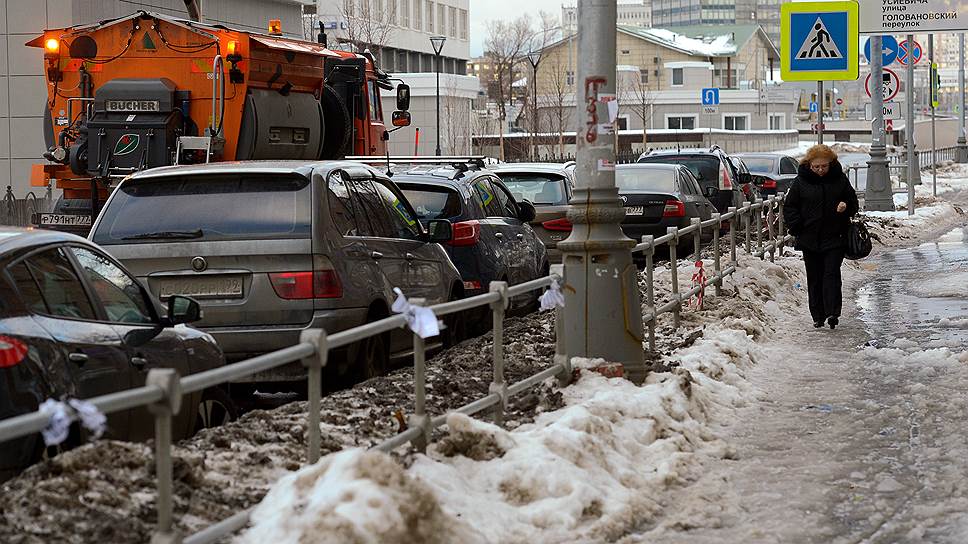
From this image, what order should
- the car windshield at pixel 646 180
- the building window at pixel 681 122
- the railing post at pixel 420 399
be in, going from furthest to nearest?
1. the building window at pixel 681 122
2. the car windshield at pixel 646 180
3. the railing post at pixel 420 399

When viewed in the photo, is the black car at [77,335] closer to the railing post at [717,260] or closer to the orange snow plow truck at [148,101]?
the railing post at [717,260]

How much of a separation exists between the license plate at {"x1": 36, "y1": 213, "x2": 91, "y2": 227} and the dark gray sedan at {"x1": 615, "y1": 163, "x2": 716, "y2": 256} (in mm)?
7123

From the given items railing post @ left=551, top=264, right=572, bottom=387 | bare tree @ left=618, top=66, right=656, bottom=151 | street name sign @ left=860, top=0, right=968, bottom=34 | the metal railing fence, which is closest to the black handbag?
the metal railing fence

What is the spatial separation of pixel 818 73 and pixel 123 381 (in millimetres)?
17209

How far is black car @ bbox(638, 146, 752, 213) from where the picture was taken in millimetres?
26062

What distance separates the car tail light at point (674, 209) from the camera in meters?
21.2

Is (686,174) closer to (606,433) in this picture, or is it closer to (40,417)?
(606,433)

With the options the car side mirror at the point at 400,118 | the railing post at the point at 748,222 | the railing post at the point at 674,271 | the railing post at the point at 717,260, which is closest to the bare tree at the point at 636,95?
the car side mirror at the point at 400,118

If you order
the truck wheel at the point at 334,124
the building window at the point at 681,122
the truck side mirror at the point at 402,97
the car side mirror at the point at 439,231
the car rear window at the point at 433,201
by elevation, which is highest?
the building window at the point at 681,122

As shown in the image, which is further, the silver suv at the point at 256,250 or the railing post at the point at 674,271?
the railing post at the point at 674,271

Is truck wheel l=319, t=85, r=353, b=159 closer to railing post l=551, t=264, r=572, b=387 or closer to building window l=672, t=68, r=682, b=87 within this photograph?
railing post l=551, t=264, r=572, b=387

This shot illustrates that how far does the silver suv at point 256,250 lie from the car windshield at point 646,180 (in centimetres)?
1209

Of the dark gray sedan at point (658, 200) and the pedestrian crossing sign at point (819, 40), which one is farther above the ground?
the pedestrian crossing sign at point (819, 40)

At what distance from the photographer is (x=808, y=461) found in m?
7.84
